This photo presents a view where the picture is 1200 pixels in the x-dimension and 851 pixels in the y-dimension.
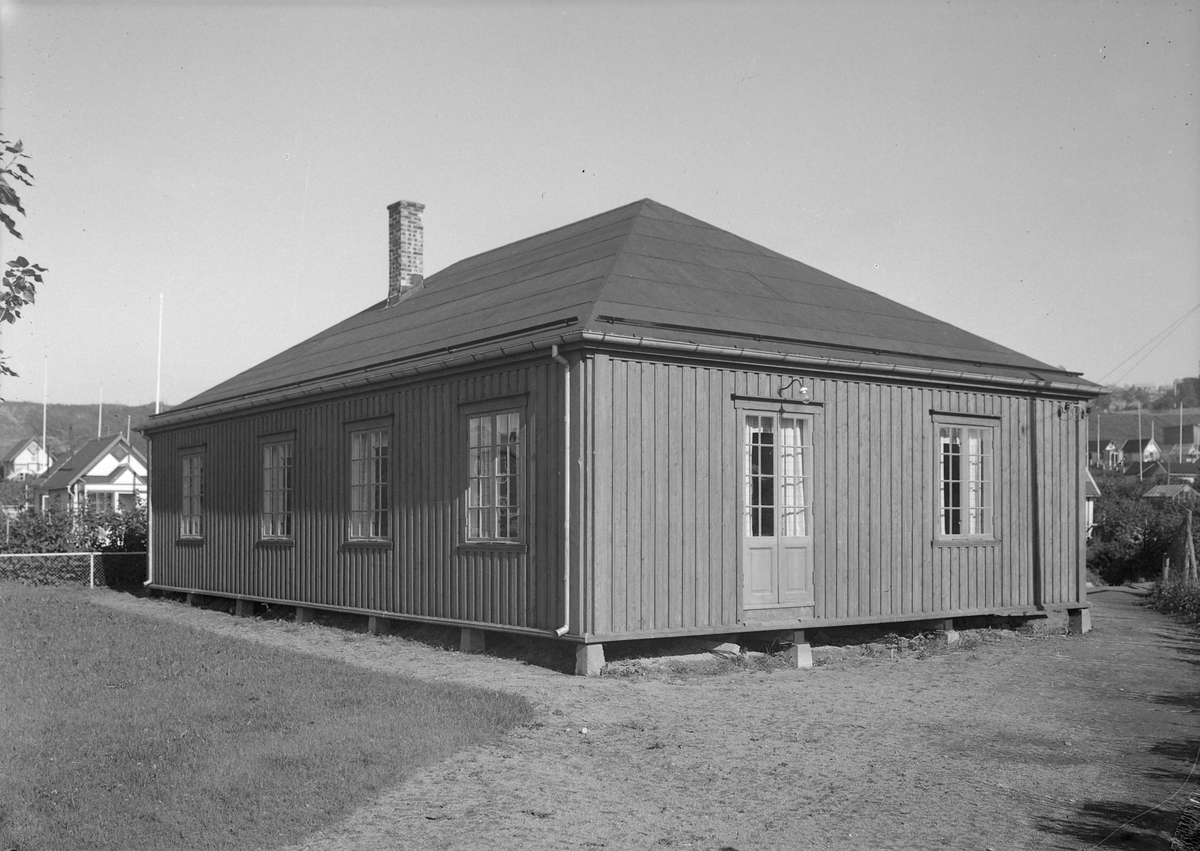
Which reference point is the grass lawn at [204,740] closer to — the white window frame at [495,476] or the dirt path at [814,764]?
the dirt path at [814,764]

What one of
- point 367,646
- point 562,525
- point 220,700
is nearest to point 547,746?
point 220,700

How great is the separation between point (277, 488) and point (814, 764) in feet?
40.7

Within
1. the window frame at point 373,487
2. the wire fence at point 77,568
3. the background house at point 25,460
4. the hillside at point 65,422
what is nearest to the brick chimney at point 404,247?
the window frame at point 373,487

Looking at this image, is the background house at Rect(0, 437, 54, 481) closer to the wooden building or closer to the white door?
the wooden building

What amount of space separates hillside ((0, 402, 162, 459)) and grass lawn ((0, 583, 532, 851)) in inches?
4455

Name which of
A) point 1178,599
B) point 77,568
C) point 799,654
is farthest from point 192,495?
point 1178,599

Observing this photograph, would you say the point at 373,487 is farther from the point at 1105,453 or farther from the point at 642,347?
the point at 1105,453

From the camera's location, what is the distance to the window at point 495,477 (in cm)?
1323

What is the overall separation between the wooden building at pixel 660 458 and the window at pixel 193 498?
89.2 inches

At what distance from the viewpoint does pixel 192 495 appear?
21.9 metres

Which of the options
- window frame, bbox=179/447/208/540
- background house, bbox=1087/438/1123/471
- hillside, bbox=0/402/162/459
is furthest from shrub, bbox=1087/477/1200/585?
hillside, bbox=0/402/162/459

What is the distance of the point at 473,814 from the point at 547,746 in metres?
1.68

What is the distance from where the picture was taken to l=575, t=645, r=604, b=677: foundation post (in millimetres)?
11922

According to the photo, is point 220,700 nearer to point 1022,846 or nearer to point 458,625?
point 458,625
